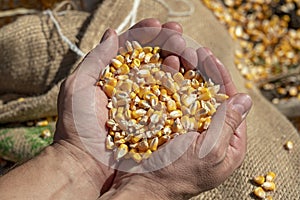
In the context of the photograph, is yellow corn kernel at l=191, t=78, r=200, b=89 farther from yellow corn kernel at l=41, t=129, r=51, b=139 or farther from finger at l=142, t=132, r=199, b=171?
yellow corn kernel at l=41, t=129, r=51, b=139

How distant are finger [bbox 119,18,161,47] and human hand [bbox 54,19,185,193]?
0.27 feet

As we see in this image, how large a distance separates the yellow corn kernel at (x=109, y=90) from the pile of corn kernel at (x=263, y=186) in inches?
25.9

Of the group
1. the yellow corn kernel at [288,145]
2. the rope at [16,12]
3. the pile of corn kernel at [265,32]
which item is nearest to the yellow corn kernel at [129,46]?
the yellow corn kernel at [288,145]

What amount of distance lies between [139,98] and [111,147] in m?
0.19

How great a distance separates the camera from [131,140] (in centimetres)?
Result: 159

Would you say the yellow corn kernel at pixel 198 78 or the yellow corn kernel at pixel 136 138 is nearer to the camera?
the yellow corn kernel at pixel 136 138

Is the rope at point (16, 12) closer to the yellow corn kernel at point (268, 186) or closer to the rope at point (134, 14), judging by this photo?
the rope at point (134, 14)

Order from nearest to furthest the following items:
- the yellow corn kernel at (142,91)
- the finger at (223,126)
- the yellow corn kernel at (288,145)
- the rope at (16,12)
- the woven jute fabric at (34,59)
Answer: the finger at (223,126) < the yellow corn kernel at (142,91) < the yellow corn kernel at (288,145) < the woven jute fabric at (34,59) < the rope at (16,12)

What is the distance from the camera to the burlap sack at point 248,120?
1.91 metres

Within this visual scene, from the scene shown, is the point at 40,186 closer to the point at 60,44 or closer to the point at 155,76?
the point at 155,76

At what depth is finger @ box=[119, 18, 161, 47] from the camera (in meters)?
1.79

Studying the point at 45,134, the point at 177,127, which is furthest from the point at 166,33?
the point at 45,134

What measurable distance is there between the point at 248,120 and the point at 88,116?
2.87 feet

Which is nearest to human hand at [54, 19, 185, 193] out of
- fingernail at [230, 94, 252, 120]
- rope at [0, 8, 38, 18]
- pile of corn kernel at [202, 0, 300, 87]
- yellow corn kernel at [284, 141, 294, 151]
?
fingernail at [230, 94, 252, 120]
